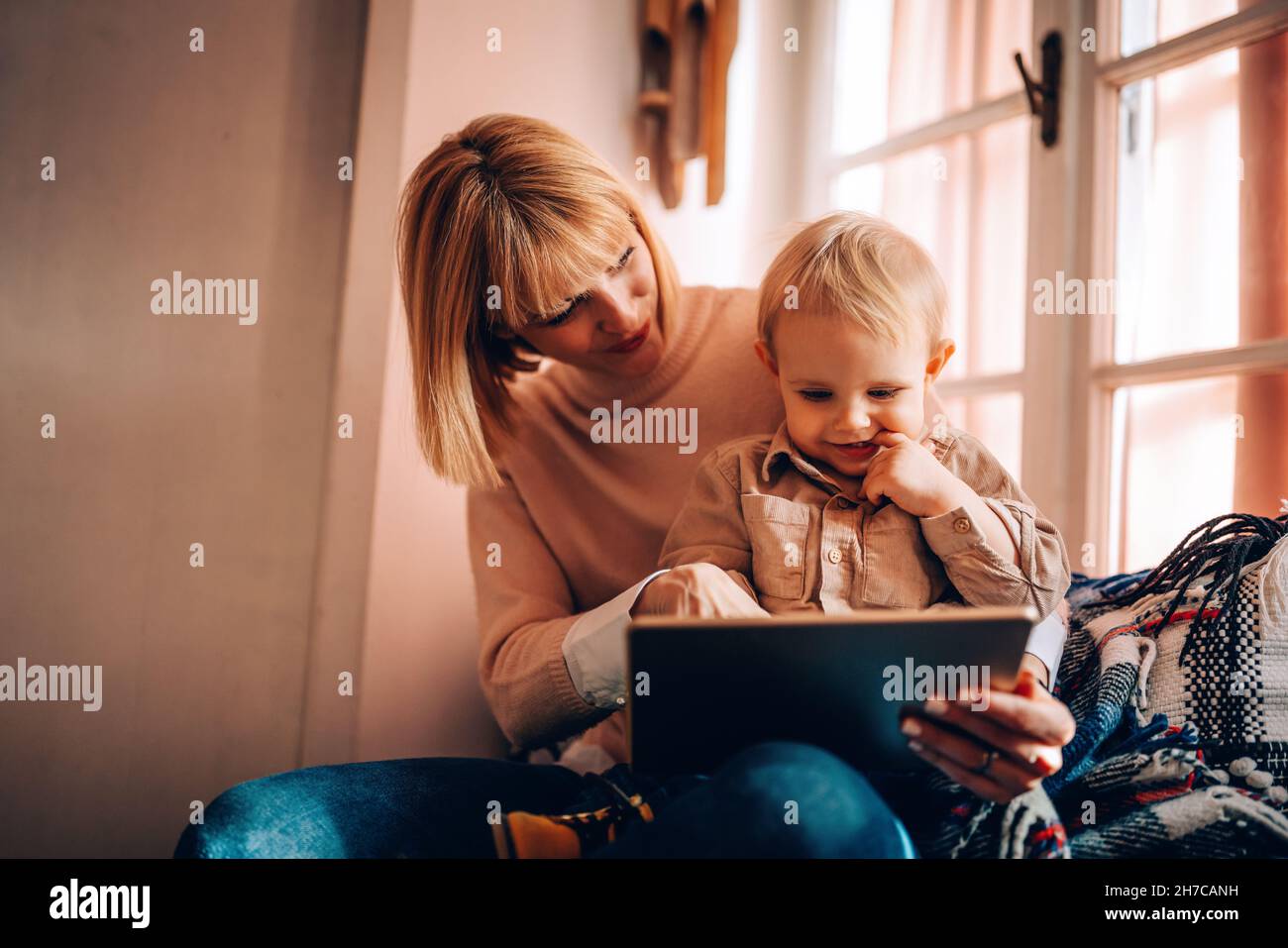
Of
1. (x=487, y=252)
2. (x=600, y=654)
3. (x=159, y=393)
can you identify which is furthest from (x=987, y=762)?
(x=159, y=393)

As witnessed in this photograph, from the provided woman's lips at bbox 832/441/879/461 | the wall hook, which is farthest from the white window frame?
woman's lips at bbox 832/441/879/461

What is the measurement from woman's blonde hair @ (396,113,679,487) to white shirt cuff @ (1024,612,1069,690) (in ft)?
2.10

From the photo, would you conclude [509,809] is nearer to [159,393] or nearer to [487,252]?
[487,252]

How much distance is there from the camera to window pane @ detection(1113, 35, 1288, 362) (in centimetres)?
131

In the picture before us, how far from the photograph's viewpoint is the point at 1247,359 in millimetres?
1306

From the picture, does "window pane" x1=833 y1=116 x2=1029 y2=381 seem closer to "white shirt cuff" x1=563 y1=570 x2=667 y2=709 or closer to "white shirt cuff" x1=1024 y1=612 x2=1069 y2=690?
"white shirt cuff" x1=1024 y1=612 x2=1069 y2=690

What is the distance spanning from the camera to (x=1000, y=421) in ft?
5.64

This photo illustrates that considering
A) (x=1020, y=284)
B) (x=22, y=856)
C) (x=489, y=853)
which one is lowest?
(x=22, y=856)

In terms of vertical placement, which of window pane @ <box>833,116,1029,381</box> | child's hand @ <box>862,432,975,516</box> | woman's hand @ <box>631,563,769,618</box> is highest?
window pane @ <box>833,116,1029,381</box>

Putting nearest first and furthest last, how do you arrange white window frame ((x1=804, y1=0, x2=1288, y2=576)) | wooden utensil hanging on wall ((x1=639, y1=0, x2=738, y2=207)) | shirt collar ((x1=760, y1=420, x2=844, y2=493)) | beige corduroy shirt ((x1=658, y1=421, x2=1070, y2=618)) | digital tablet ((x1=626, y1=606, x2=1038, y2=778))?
digital tablet ((x1=626, y1=606, x2=1038, y2=778)) < beige corduroy shirt ((x1=658, y1=421, x2=1070, y2=618)) < shirt collar ((x1=760, y1=420, x2=844, y2=493)) < white window frame ((x1=804, y1=0, x2=1288, y2=576)) < wooden utensil hanging on wall ((x1=639, y1=0, x2=738, y2=207))
